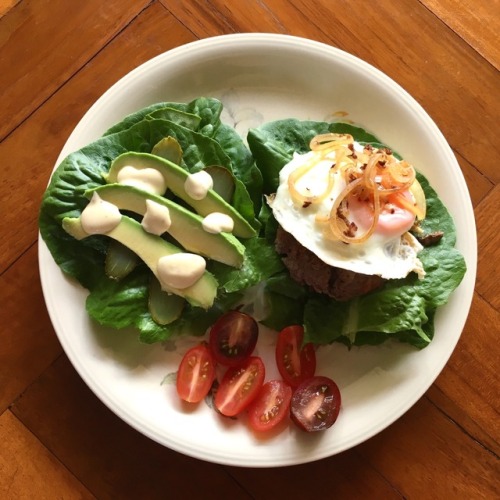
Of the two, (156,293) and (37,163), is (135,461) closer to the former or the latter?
(156,293)

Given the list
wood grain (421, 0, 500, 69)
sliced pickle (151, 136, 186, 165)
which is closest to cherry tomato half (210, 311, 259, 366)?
sliced pickle (151, 136, 186, 165)

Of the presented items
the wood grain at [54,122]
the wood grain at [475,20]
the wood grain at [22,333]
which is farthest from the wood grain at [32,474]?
the wood grain at [475,20]

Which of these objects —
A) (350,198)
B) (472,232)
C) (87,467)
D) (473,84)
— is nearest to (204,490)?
(87,467)

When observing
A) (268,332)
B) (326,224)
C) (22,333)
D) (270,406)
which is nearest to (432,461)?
(270,406)

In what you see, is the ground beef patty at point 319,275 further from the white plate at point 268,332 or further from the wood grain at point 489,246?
the wood grain at point 489,246

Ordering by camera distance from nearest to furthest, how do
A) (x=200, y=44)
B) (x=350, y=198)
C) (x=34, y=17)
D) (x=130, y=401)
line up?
1. (x=350, y=198)
2. (x=130, y=401)
3. (x=200, y=44)
4. (x=34, y=17)

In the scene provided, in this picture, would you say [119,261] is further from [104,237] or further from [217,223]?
[217,223]

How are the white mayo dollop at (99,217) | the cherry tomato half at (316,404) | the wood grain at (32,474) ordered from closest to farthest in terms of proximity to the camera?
the white mayo dollop at (99,217), the cherry tomato half at (316,404), the wood grain at (32,474)
